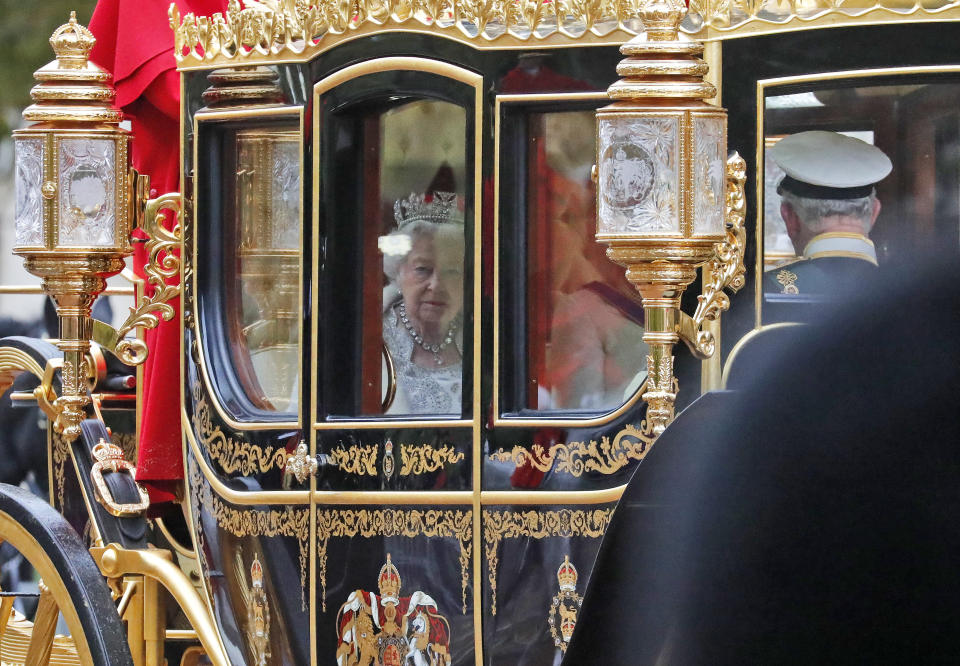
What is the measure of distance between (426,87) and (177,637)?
148 centimetres

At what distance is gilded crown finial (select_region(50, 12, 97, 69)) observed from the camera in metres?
3.87

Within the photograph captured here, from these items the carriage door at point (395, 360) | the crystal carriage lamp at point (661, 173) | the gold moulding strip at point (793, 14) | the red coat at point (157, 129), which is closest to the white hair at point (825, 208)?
the crystal carriage lamp at point (661, 173)

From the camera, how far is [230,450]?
12.0 feet

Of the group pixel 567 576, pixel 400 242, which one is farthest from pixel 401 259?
pixel 567 576

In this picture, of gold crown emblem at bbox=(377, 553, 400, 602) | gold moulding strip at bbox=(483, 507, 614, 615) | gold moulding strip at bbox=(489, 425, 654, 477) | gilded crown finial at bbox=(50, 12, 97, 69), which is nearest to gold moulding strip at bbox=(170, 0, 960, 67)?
gilded crown finial at bbox=(50, 12, 97, 69)

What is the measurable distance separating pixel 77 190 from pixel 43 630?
950 millimetres

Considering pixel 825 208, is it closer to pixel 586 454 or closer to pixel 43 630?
pixel 586 454

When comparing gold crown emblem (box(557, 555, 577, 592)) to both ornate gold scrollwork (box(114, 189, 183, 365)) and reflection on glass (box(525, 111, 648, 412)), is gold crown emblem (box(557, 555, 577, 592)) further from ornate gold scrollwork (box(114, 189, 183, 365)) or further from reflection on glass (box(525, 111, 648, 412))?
ornate gold scrollwork (box(114, 189, 183, 365))

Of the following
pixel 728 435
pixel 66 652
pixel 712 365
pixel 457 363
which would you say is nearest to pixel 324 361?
pixel 457 363

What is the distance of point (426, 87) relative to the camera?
10.9 feet

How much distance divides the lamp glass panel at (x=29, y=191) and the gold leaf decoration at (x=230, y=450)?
0.46 meters

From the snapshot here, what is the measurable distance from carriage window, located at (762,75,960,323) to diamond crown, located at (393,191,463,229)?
58cm

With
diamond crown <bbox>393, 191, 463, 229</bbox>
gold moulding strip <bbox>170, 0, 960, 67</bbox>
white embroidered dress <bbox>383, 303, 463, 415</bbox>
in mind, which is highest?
gold moulding strip <bbox>170, 0, 960, 67</bbox>

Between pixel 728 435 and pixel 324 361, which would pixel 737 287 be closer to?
pixel 324 361
